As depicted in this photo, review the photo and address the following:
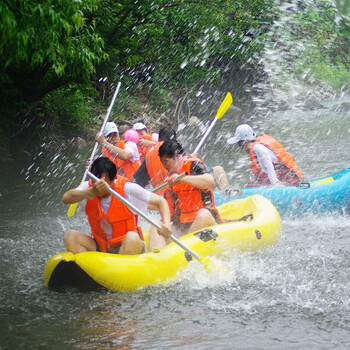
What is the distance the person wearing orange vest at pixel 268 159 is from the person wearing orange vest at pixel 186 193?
5.38 ft

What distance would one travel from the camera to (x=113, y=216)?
3.69m

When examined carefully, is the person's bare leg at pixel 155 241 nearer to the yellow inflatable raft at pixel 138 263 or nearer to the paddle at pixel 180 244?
the yellow inflatable raft at pixel 138 263

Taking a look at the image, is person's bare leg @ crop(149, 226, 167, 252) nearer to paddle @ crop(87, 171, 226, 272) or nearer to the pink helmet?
paddle @ crop(87, 171, 226, 272)

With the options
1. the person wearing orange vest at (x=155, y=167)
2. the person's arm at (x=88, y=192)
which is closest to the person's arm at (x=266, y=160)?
the person wearing orange vest at (x=155, y=167)

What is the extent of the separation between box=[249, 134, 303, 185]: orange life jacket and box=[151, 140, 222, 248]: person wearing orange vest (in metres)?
1.75

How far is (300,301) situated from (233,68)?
16.3 m

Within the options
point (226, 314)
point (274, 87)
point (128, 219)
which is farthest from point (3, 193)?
point (274, 87)

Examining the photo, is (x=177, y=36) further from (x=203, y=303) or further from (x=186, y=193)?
(x=203, y=303)

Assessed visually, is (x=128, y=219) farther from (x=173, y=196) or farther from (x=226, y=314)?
(x=226, y=314)

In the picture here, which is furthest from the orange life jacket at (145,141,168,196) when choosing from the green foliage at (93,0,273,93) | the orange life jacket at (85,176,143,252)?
the green foliage at (93,0,273,93)

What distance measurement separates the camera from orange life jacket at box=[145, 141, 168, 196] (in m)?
5.34

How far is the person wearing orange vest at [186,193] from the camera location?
13.6 feet

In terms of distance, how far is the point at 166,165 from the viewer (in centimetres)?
420

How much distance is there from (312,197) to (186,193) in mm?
2089
